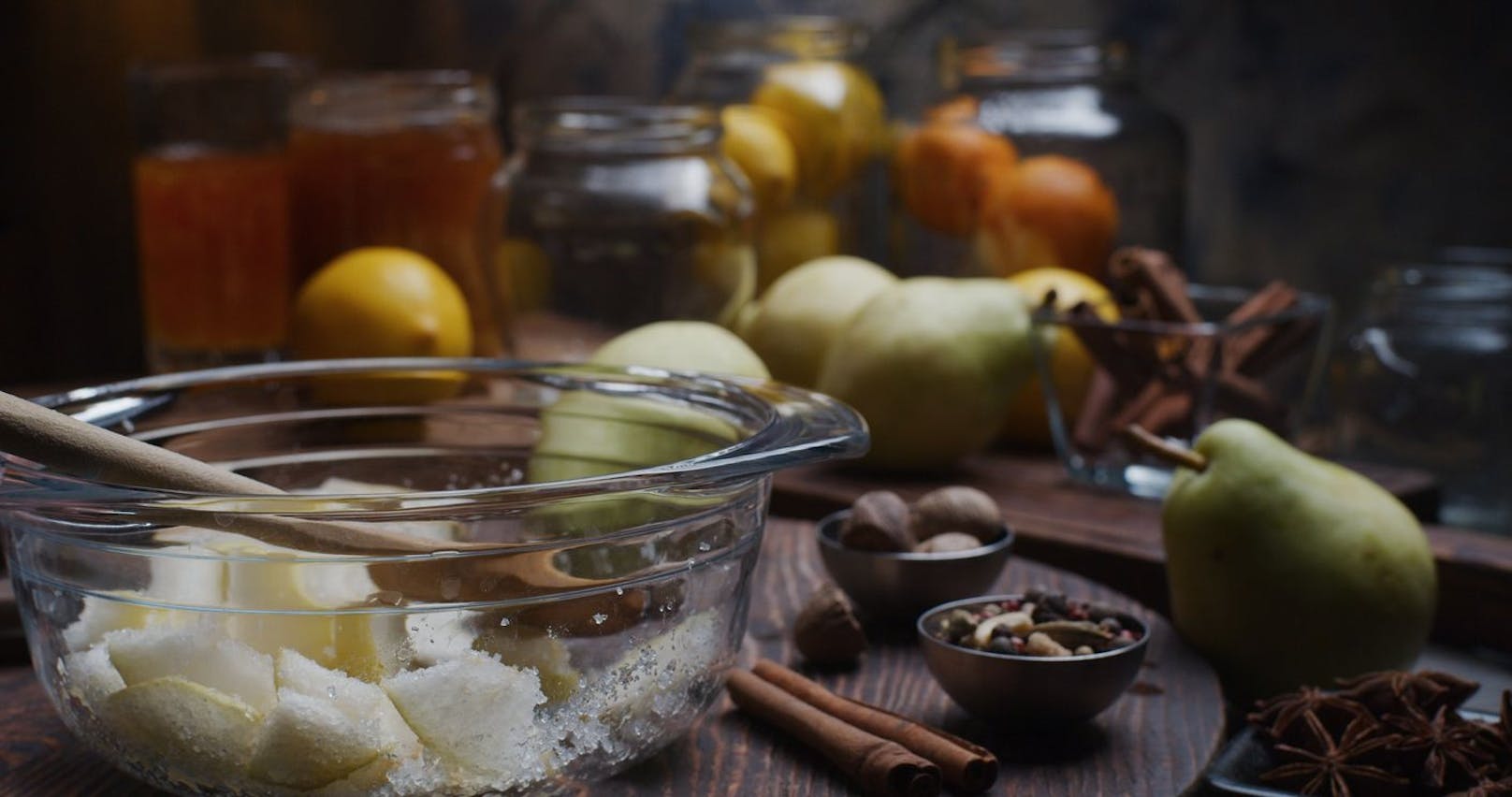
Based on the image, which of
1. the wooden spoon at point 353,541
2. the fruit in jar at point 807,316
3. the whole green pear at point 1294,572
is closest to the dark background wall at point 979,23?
the fruit in jar at point 807,316

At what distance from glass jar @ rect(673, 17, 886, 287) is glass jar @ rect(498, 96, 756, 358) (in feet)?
0.54

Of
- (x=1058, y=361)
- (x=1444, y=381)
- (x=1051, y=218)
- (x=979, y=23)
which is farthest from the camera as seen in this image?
(x=979, y=23)

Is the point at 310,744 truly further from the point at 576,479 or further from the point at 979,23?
the point at 979,23

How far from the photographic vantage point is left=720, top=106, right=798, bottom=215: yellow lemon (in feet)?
5.25

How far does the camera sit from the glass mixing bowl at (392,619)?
612 mm

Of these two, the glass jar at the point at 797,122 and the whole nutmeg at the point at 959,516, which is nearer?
the whole nutmeg at the point at 959,516

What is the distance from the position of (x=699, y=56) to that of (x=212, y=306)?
1.94 ft

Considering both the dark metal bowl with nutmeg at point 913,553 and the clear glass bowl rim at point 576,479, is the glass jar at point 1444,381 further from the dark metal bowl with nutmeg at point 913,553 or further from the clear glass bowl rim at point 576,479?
the clear glass bowl rim at point 576,479

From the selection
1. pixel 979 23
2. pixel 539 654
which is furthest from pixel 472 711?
pixel 979 23

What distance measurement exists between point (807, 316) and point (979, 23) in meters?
0.58

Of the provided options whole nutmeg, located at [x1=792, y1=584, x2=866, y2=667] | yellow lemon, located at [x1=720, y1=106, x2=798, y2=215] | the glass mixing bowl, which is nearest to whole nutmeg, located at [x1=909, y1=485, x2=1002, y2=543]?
whole nutmeg, located at [x1=792, y1=584, x2=866, y2=667]

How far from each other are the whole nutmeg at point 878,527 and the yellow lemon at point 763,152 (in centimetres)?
73

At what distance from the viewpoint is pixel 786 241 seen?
165 centimetres

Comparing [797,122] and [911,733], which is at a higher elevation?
[797,122]
